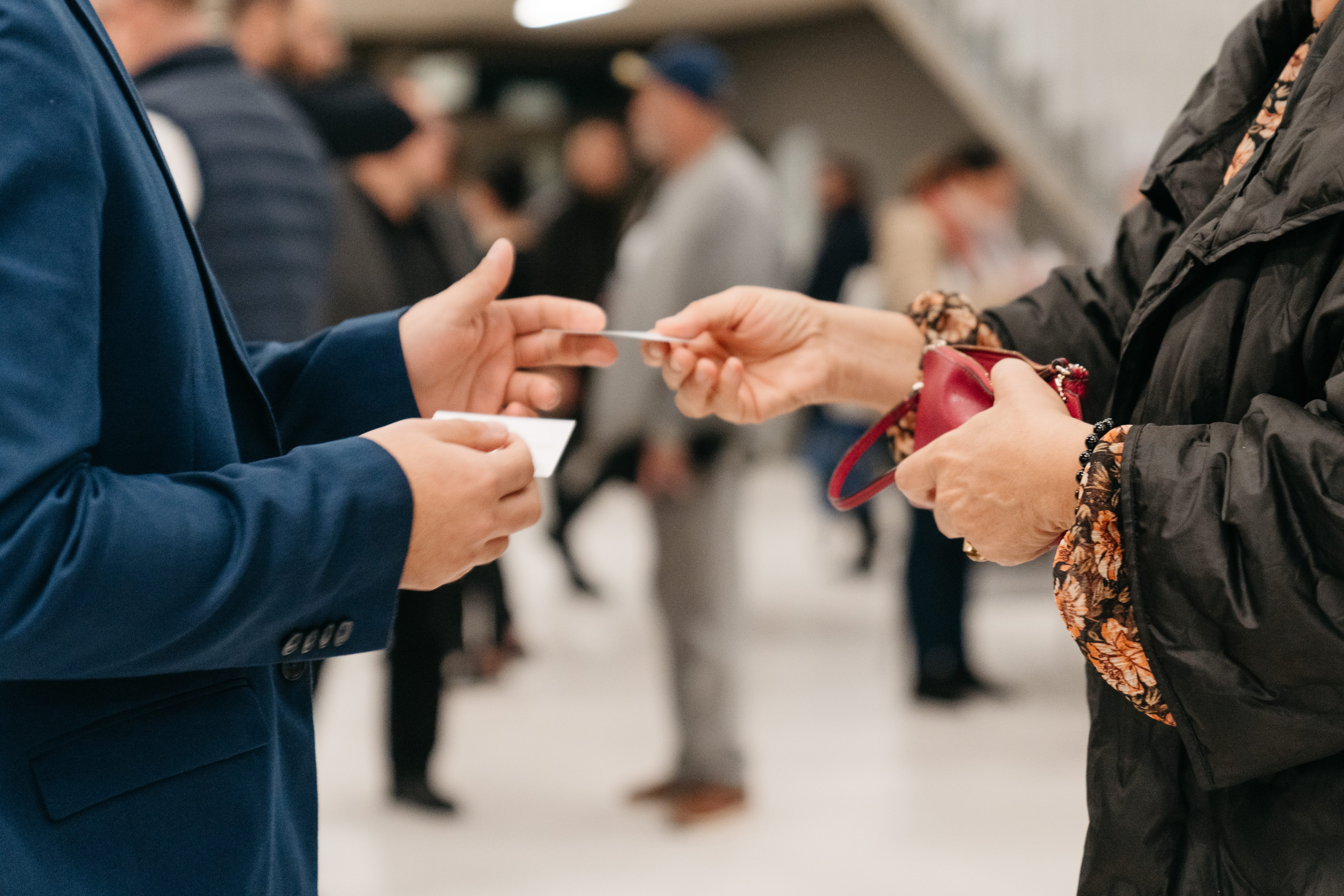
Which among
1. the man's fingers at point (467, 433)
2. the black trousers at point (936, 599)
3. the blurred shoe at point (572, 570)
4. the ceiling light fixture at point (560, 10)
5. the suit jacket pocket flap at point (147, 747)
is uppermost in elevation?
the man's fingers at point (467, 433)

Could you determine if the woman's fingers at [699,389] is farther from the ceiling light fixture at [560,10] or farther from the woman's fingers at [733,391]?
the ceiling light fixture at [560,10]

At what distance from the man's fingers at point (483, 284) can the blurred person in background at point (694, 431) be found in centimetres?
178

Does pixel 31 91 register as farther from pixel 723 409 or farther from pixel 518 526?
pixel 723 409

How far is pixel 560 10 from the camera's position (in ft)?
36.2

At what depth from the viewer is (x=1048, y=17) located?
4.28 m

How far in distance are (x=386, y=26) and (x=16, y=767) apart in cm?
1209

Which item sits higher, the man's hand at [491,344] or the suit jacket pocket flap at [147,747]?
the man's hand at [491,344]

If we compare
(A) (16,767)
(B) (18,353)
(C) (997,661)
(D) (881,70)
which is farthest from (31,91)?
(D) (881,70)

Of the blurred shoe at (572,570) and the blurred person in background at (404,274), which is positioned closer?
the blurred person in background at (404,274)

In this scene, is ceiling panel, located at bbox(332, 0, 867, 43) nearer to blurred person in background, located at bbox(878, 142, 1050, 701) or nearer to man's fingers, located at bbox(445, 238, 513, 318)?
blurred person in background, located at bbox(878, 142, 1050, 701)

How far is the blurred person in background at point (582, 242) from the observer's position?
181 inches

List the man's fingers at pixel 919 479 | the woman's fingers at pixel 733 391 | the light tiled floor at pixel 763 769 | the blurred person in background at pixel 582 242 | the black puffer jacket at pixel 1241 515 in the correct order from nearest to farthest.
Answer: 1. the black puffer jacket at pixel 1241 515
2. the man's fingers at pixel 919 479
3. the woman's fingers at pixel 733 391
4. the light tiled floor at pixel 763 769
5. the blurred person in background at pixel 582 242

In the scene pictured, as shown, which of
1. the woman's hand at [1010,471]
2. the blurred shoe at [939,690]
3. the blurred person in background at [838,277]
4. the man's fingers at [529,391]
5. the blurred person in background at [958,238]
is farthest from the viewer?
the blurred person in background at [838,277]

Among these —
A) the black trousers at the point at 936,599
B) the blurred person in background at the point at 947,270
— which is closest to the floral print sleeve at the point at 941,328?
the blurred person in background at the point at 947,270
